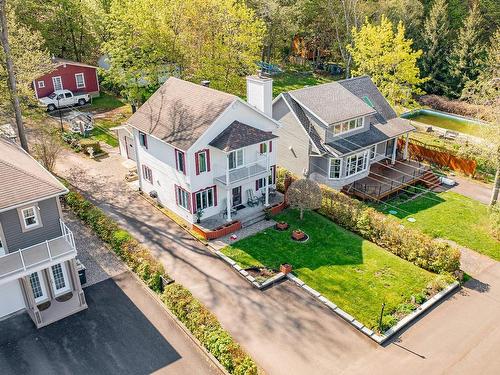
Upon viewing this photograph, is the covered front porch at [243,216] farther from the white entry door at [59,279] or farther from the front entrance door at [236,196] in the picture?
the white entry door at [59,279]

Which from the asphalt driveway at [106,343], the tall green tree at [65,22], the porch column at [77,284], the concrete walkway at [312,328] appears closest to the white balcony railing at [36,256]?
the porch column at [77,284]

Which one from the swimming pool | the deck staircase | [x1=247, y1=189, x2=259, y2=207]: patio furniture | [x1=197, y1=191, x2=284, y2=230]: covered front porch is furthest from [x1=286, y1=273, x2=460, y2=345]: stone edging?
the swimming pool

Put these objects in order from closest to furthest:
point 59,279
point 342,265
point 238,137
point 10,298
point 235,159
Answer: point 10,298
point 59,279
point 342,265
point 238,137
point 235,159

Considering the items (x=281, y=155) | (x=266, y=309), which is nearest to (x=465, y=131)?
(x=281, y=155)

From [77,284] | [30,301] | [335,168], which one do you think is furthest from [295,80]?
[30,301]

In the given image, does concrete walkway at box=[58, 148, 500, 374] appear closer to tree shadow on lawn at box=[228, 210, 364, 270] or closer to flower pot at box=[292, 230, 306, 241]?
tree shadow on lawn at box=[228, 210, 364, 270]

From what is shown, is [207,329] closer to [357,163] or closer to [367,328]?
[367,328]

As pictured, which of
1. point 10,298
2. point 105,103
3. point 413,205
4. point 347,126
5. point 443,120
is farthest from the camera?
point 443,120
